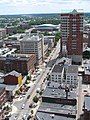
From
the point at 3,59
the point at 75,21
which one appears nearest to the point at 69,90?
the point at 3,59

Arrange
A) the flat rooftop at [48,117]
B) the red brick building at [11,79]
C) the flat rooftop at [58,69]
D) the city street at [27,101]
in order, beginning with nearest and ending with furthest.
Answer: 1. the flat rooftop at [48,117]
2. the city street at [27,101]
3. the red brick building at [11,79]
4. the flat rooftop at [58,69]

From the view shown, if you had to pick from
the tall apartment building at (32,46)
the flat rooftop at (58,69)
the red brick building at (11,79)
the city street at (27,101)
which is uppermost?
the tall apartment building at (32,46)

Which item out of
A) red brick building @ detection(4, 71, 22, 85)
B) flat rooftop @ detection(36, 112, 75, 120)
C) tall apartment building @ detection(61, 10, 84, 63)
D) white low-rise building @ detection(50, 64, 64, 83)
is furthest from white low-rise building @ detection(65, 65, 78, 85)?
tall apartment building @ detection(61, 10, 84, 63)

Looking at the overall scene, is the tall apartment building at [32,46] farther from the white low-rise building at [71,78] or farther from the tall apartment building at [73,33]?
the white low-rise building at [71,78]

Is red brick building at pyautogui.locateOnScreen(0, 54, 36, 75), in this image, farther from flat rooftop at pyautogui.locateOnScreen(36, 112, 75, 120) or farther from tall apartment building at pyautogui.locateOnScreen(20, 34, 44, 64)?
flat rooftop at pyautogui.locateOnScreen(36, 112, 75, 120)

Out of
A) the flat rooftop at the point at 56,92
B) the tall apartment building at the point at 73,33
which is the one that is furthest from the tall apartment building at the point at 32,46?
the flat rooftop at the point at 56,92

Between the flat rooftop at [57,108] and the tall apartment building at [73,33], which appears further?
the tall apartment building at [73,33]
